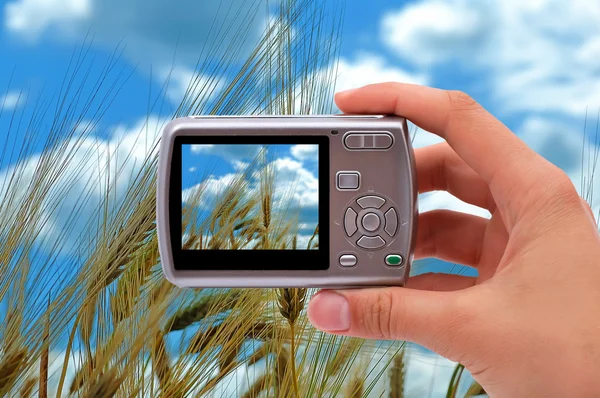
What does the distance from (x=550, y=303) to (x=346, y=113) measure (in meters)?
0.30

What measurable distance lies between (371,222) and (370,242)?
2 cm

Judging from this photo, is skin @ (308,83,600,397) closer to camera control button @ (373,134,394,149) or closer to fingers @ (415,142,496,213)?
camera control button @ (373,134,394,149)

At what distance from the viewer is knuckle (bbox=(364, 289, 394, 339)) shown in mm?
629

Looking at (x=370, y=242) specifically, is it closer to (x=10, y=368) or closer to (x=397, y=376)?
(x=397, y=376)

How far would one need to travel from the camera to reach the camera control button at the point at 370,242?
0.68 metres

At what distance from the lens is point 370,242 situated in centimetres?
68

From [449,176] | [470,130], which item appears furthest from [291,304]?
[470,130]

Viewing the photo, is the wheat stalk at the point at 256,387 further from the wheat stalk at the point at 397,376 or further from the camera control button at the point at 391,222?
the camera control button at the point at 391,222

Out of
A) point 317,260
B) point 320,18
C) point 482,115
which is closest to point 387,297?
point 317,260

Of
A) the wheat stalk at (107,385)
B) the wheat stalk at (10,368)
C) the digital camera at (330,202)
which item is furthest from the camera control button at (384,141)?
the wheat stalk at (10,368)

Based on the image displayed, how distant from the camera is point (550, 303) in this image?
0.58 meters

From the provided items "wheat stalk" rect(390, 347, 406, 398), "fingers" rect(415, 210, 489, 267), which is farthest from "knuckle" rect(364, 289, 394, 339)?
"wheat stalk" rect(390, 347, 406, 398)

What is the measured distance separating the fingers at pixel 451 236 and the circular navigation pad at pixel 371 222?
21 cm

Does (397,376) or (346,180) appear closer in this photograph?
(346,180)
